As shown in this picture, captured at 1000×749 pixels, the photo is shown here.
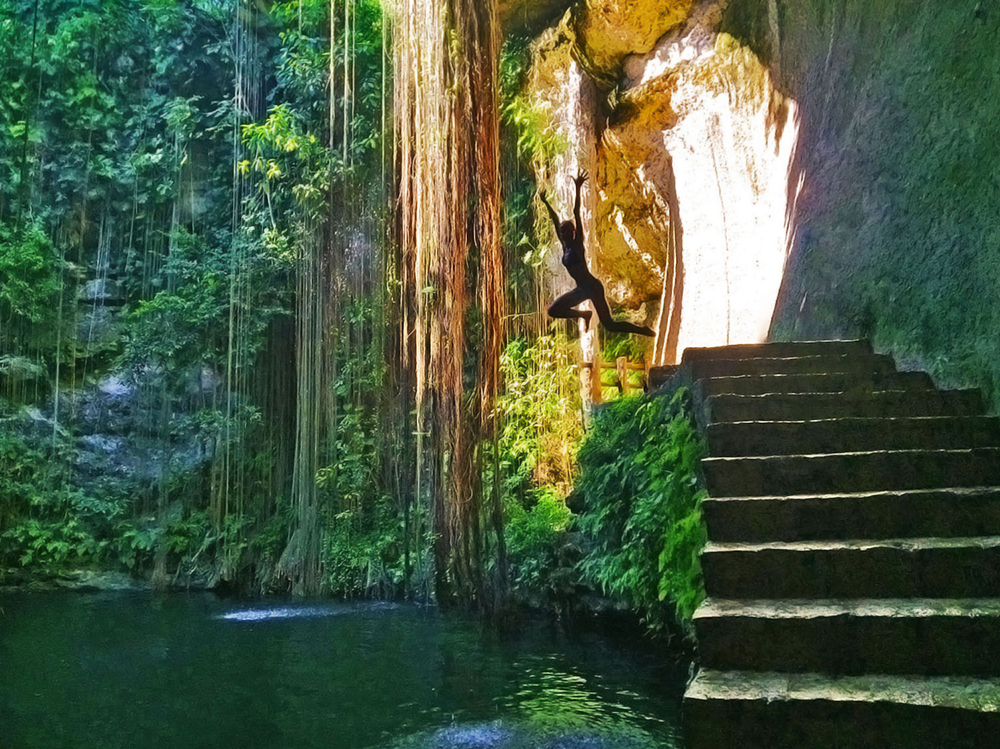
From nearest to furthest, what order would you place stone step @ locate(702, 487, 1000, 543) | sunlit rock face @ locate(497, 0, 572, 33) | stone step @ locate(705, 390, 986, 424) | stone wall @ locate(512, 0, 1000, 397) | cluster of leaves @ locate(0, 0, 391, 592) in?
stone step @ locate(702, 487, 1000, 543) → stone step @ locate(705, 390, 986, 424) → stone wall @ locate(512, 0, 1000, 397) → sunlit rock face @ locate(497, 0, 572, 33) → cluster of leaves @ locate(0, 0, 391, 592)

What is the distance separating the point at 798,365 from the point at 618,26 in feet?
14.6

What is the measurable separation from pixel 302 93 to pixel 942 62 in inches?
290

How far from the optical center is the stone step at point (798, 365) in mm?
3561

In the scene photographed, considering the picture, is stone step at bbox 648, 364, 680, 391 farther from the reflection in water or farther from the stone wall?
the reflection in water

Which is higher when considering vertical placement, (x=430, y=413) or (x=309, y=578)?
(x=430, y=413)

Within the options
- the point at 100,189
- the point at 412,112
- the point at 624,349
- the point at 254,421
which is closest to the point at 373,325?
the point at 254,421

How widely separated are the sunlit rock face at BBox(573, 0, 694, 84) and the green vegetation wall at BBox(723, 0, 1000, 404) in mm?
1477

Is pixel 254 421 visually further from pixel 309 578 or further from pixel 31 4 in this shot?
pixel 31 4

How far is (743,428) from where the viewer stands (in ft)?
9.46

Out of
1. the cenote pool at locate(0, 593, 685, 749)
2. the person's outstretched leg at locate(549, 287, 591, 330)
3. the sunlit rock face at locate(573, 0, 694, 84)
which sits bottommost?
the cenote pool at locate(0, 593, 685, 749)

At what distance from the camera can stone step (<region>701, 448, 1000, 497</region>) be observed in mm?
2504

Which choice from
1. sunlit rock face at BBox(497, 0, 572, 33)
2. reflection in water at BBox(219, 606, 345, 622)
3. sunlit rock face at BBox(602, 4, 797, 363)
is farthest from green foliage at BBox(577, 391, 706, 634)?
sunlit rock face at BBox(497, 0, 572, 33)

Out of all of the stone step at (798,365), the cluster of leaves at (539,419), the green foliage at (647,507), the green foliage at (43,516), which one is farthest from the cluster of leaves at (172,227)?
the stone step at (798,365)

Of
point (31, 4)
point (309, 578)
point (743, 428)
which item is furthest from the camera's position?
point (31, 4)
